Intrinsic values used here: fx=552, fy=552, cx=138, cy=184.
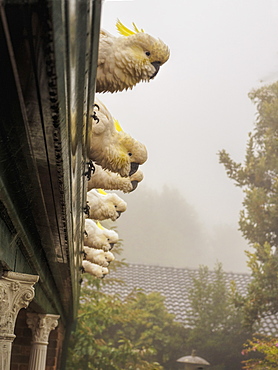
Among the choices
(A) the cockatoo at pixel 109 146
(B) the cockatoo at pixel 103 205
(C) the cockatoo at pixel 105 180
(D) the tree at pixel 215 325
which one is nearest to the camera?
(A) the cockatoo at pixel 109 146

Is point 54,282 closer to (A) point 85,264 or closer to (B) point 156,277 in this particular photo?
(A) point 85,264

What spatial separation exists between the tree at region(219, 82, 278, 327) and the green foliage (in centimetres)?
71

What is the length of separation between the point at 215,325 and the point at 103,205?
32.7ft

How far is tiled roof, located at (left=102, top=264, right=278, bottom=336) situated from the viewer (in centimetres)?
1394

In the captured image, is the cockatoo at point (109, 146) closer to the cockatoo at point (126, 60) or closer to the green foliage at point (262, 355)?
the cockatoo at point (126, 60)

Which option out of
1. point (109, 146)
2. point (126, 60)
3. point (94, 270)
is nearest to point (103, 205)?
point (109, 146)

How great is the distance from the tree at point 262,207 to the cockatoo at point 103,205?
8637 mm

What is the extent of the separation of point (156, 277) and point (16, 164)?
1432 centimetres

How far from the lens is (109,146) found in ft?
8.88

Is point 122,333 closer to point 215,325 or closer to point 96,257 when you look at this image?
point 215,325

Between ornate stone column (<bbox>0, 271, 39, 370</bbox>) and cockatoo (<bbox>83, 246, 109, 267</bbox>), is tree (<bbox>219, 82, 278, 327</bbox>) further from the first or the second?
ornate stone column (<bbox>0, 271, 39, 370</bbox>)

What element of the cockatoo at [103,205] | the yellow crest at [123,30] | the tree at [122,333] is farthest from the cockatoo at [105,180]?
the tree at [122,333]

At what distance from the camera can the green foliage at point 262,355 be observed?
35.7ft

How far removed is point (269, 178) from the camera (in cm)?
1438
